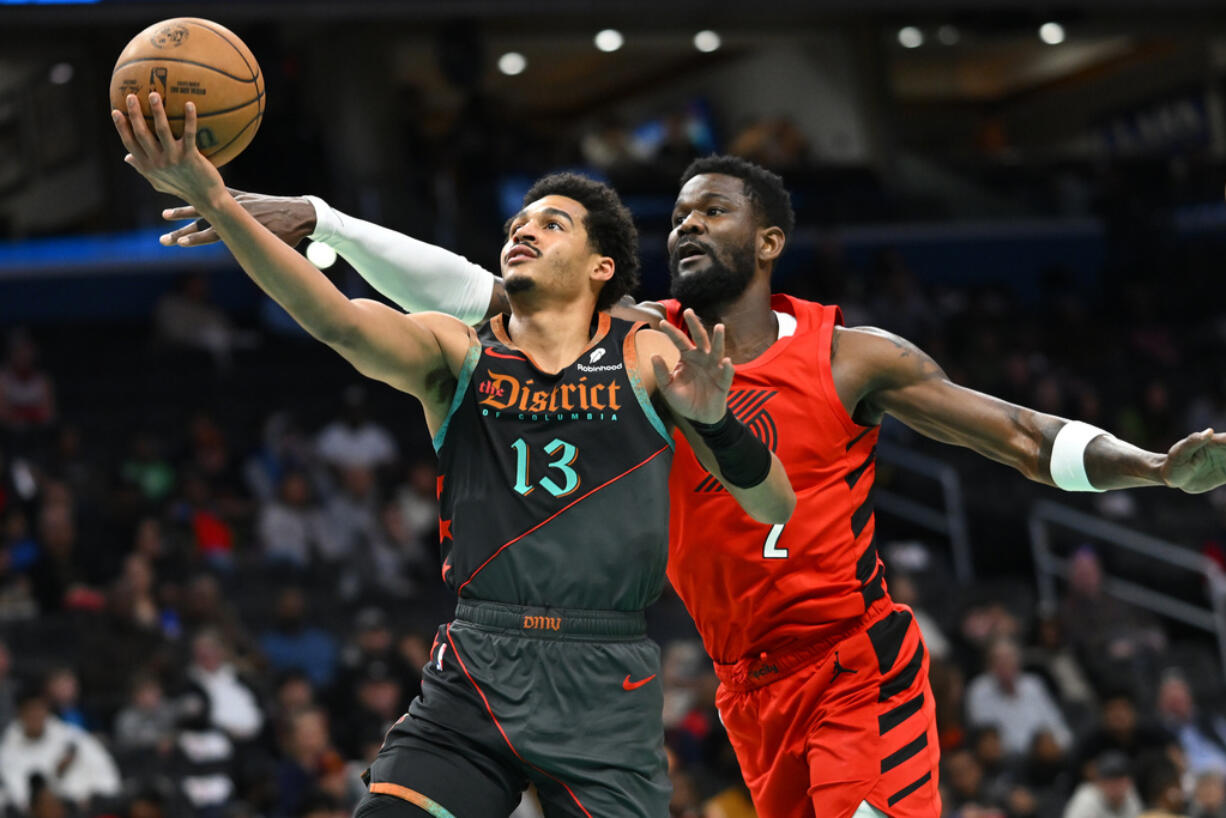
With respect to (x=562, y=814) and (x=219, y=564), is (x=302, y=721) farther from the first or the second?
(x=562, y=814)

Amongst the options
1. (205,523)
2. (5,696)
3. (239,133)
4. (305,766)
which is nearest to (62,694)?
(5,696)

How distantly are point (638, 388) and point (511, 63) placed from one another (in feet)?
63.6

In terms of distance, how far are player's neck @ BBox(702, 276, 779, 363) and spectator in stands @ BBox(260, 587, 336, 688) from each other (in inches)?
283

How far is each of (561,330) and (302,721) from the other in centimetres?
623

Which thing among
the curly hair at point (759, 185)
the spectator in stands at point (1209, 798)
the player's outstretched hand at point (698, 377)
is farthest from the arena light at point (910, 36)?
the player's outstretched hand at point (698, 377)

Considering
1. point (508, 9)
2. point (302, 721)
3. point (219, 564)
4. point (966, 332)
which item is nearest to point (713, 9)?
point (508, 9)

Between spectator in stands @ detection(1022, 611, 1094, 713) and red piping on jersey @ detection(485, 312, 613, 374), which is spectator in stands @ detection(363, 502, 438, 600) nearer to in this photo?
spectator in stands @ detection(1022, 611, 1094, 713)

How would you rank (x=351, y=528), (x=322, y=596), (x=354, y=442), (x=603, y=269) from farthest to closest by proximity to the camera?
(x=354, y=442) < (x=351, y=528) < (x=322, y=596) < (x=603, y=269)

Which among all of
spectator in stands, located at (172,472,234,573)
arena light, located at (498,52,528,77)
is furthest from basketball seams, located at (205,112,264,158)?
arena light, located at (498,52,528,77)

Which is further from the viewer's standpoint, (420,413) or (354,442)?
(420,413)

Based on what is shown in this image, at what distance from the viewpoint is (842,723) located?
16.0 feet

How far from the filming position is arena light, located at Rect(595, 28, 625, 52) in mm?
21891

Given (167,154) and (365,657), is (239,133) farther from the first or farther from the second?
(365,657)

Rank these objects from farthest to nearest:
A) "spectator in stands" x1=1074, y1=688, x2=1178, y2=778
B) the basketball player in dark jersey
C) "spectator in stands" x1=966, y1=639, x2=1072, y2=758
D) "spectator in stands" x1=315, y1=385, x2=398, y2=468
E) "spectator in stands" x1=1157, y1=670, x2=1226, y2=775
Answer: "spectator in stands" x1=315, y1=385, x2=398, y2=468 → "spectator in stands" x1=1157, y1=670, x2=1226, y2=775 → "spectator in stands" x1=966, y1=639, x2=1072, y2=758 → "spectator in stands" x1=1074, y1=688, x2=1178, y2=778 → the basketball player in dark jersey
